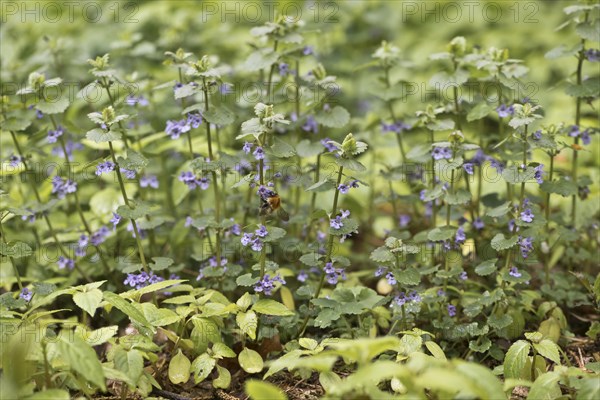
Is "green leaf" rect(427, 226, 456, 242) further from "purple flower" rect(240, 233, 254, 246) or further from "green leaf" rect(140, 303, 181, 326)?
"green leaf" rect(140, 303, 181, 326)

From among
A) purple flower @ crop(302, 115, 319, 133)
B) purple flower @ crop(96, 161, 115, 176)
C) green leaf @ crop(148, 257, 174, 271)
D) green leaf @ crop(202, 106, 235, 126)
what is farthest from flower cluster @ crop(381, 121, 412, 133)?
purple flower @ crop(96, 161, 115, 176)

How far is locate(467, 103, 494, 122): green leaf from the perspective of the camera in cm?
335

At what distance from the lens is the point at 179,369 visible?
288 centimetres

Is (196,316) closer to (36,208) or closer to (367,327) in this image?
(367,327)

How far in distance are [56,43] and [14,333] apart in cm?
230

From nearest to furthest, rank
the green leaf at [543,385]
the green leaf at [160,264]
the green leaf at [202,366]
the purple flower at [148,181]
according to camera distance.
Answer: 1. the green leaf at [543,385]
2. the green leaf at [202,366]
3. the green leaf at [160,264]
4. the purple flower at [148,181]

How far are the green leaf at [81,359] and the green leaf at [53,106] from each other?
1413 mm

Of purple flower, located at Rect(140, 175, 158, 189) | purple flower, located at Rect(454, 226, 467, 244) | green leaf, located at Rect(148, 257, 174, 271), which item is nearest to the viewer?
green leaf, located at Rect(148, 257, 174, 271)

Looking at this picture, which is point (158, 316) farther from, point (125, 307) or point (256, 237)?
point (256, 237)

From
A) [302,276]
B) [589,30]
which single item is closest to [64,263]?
[302,276]

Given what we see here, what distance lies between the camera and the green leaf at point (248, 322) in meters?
2.83

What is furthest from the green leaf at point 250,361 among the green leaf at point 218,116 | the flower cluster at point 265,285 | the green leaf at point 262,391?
the green leaf at point 218,116

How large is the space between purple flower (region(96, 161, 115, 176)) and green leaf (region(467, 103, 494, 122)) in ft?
5.82

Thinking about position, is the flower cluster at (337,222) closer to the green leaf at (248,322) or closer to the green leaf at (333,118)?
the green leaf at (248,322)
